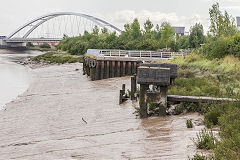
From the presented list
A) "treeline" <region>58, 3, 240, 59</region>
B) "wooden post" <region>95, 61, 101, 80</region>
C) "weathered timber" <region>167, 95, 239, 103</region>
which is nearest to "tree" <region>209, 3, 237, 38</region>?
"treeline" <region>58, 3, 240, 59</region>

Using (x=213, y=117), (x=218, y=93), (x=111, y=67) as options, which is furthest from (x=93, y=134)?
(x=111, y=67)

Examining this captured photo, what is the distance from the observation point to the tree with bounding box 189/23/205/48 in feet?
162

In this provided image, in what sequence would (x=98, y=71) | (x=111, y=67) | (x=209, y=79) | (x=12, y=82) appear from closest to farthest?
(x=209, y=79) < (x=98, y=71) < (x=111, y=67) < (x=12, y=82)

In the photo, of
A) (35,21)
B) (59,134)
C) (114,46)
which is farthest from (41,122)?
(35,21)

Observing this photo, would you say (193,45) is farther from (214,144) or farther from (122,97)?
(214,144)

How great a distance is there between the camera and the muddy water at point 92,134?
7.75m

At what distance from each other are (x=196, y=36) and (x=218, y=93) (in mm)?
38372

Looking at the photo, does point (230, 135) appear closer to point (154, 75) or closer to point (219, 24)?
point (154, 75)

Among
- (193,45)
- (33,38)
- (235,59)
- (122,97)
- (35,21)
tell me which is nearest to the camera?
(122,97)

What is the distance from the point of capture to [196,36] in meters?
49.2

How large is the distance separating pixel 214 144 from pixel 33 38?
5257 inches

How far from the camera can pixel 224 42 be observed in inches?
878

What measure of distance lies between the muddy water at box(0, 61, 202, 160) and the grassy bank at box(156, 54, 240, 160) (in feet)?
1.53

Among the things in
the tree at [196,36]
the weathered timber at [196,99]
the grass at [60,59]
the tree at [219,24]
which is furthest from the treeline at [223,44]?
the grass at [60,59]
